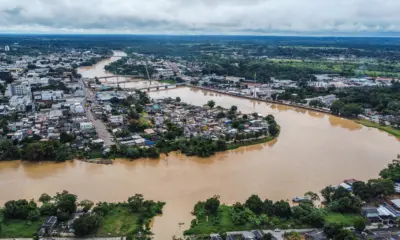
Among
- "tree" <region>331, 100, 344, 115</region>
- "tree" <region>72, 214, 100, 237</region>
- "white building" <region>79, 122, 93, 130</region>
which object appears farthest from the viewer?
"tree" <region>331, 100, 344, 115</region>

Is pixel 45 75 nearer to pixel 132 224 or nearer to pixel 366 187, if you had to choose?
pixel 132 224

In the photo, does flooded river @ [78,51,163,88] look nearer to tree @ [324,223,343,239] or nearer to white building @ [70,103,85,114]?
white building @ [70,103,85,114]

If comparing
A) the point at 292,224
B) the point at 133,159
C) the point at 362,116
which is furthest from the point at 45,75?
the point at 292,224

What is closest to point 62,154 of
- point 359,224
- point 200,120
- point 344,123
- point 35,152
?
point 35,152

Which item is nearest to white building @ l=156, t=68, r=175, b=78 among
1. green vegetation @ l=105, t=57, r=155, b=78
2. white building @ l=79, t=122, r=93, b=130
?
green vegetation @ l=105, t=57, r=155, b=78

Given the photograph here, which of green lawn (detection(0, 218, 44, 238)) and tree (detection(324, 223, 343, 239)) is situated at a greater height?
tree (detection(324, 223, 343, 239))

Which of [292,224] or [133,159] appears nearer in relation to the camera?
[292,224]

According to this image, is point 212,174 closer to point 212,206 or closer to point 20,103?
point 212,206
